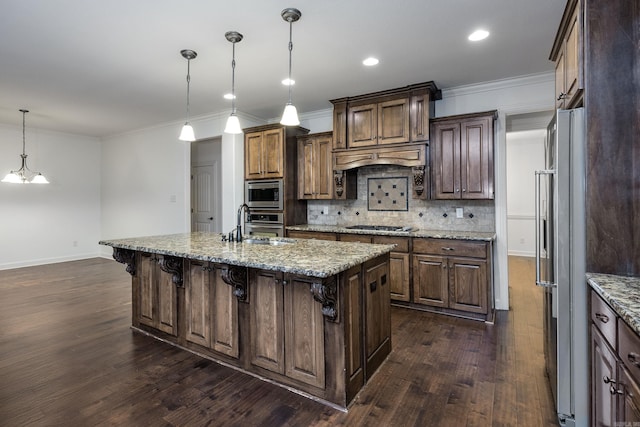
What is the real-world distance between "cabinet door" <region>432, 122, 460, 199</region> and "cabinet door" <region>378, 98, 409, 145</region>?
1.20 feet

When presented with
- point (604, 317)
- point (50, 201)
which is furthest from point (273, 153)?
point (50, 201)

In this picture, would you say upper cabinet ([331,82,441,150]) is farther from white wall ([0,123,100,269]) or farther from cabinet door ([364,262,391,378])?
white wall ([0,123,100,269])

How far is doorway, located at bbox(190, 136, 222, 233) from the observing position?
22.4 feet

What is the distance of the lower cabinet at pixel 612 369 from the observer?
3.78 ft

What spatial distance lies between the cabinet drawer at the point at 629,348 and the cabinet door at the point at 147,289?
3.18 meters

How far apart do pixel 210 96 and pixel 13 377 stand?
3.48 m

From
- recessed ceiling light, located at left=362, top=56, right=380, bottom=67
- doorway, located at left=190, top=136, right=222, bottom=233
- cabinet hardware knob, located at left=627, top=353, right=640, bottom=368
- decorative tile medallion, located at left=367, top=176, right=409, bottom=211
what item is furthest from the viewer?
doorway, located at left=190, top=136, right=222, bottom=233

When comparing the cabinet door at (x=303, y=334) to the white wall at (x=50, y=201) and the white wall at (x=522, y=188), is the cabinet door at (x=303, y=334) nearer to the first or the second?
the white wall at (x=50, y=201)

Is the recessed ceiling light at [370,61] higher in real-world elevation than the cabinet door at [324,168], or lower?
higher

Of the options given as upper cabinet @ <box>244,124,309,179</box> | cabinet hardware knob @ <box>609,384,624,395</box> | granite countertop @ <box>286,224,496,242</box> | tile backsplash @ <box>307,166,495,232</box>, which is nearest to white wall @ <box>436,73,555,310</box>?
tile backsplash @ <box>307,166,495,232</box>

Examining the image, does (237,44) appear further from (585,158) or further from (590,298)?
(590,298)

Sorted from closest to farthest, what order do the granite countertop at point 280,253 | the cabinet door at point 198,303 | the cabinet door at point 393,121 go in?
1. the granite countertop at point 280,253
2. the cabinet door at point 198,303
3. the cabinet door at point 393,121

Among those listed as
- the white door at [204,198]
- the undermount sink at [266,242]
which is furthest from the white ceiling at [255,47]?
the white door at [204,198]

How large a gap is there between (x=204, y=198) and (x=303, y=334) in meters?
5.43
